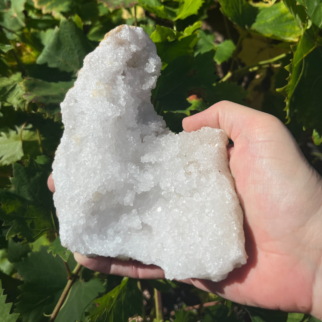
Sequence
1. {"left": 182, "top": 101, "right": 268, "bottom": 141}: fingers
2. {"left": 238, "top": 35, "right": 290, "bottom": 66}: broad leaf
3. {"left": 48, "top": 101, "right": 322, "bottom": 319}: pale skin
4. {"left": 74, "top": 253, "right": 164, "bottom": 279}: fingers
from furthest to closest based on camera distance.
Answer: {"left": 238, "top": 35, "right": 290, "bottom": 66}: broad leaf
{"left": 74, "top": 253, "right": 164, "bottom": 279}: fingers
{"left": 182, "top": 101, "right": 268, "bottom": 141}: fingers
{"left": 48, "top": 101, "right": 322, "bottom": 319}: pale skin

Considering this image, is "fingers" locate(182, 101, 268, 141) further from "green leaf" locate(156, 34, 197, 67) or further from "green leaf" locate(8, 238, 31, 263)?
"green leaf" locate(8, 238, 31, 263)

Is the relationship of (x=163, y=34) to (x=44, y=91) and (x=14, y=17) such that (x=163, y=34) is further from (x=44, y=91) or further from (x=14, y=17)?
(x=14, y=17)

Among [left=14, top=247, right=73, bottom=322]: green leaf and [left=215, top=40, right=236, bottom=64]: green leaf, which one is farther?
[left=215, top=40, right=236, bottom=64]: green leaf

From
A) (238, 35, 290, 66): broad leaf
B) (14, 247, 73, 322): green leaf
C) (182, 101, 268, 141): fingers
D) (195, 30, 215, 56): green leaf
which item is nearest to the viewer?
(182, 101, 268, 141): fingers

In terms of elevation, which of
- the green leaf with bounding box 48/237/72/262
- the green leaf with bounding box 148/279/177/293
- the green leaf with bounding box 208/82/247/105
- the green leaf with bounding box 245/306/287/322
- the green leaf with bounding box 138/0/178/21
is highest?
the green leaf with bounding box 138/0/178/21

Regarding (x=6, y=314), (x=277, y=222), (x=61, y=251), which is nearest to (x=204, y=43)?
(x=277, y=222)

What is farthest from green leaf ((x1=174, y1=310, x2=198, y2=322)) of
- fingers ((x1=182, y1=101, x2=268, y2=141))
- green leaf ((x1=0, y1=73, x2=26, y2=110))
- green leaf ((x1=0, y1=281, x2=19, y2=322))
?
green leaf ((x1=0, y1=73, x2=26, y2=110))

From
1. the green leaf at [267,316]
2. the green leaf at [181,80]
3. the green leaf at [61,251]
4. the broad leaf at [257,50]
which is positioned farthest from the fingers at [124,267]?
the broad leaf at [257,50]

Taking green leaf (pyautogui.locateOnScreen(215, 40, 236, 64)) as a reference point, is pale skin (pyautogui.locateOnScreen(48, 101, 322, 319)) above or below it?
below
